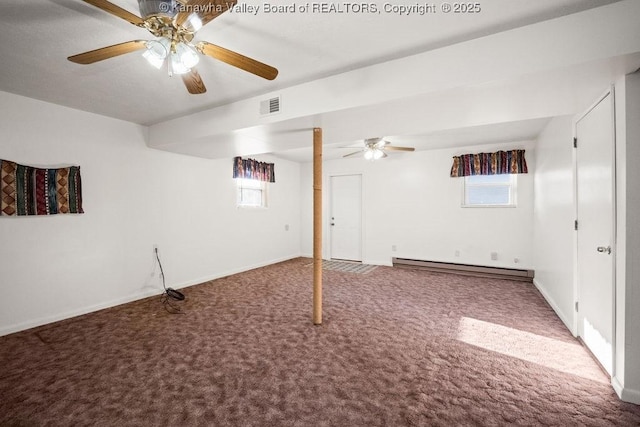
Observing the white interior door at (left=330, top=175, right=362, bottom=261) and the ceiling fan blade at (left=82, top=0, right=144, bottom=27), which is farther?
the white interior door at (left=330, top=175, right=362, bottom=261)

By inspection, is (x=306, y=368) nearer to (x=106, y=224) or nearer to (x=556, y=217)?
(x=106, y=224)

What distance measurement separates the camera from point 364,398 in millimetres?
1811

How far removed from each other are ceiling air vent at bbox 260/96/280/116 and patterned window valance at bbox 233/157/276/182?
240 centimetres

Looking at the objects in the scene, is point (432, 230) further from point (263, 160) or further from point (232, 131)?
point (232, 131)

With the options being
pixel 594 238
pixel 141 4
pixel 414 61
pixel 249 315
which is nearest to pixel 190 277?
pixel 249 315

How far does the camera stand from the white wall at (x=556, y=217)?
283 centimetres

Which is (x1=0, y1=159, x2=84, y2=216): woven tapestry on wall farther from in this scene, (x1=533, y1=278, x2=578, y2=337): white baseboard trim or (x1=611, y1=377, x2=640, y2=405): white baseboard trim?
(x1=533, y1=278, x2=578, y2=337): white baseboard trim

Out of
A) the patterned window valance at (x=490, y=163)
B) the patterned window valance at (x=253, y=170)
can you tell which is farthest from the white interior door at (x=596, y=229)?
the patterned window valance at (x=253, y=170)

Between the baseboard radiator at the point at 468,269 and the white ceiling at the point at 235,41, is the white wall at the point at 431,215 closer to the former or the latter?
the baseboard radiator at the point at 468,269

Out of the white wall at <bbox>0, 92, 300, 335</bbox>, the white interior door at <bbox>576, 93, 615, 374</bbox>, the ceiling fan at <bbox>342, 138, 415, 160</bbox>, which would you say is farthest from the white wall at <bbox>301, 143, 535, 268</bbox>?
the white wall at <bbox>0, 92, 300, 335</bbox>

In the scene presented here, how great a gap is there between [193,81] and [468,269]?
16.7 feet

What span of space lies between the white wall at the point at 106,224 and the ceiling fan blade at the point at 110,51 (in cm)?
196

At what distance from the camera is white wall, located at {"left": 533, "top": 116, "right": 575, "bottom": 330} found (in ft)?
9.29

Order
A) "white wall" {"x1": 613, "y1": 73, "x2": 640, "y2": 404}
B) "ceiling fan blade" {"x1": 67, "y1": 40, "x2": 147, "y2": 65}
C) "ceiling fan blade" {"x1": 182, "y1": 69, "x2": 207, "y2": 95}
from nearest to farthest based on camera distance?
1. "ceiling fan blade" {"x1": 67, "y1": 40, "x2": 147, "y2": 65}
2. "white wall" {"x1": 613, "y1": 73, "x2": 640, "y2": 404}
3. "ceiling fan blade" {"x1": 182, "y1": 69, "x2": 207, "y2": 95}
